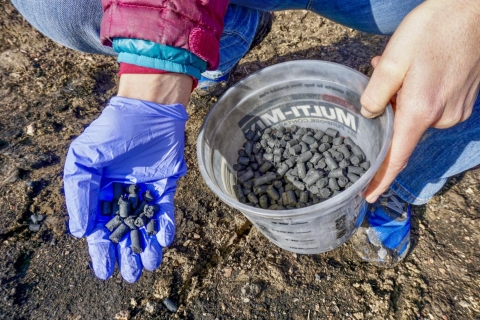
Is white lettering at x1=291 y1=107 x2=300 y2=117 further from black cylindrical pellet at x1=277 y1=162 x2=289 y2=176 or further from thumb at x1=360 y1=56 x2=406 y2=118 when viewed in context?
thumb at x1=360 y1=56 x2=406 y2=118

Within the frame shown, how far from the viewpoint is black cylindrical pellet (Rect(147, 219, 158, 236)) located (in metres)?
1.93

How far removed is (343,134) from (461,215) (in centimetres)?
95

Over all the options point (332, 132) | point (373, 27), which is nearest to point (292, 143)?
point (332, 132)

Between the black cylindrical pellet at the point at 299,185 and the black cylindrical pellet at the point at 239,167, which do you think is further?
the black cylindrical pellet at the point at 239,167

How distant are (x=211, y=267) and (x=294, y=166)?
32.5 inches

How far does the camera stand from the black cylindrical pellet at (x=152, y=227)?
193 cm

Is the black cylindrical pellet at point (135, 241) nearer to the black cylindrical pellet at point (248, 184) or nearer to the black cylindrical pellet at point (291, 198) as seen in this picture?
the black cylindrical pellet at point (248, 184)

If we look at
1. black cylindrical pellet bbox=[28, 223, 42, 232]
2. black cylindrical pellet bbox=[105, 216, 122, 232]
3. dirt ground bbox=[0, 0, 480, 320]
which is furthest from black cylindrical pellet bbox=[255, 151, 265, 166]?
black cylindrical pellet bbox=[28, 223, 42, 232]

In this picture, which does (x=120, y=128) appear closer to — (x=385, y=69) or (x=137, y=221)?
(x=137, y=221)

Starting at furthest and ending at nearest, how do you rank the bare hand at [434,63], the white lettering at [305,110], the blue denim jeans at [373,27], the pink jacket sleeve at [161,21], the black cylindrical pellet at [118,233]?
the white lettering at [305,110]
the blue denim jeans at [373,27]
the black cylindrical pellet at [118,233]
the pink jacket sleeve at [161,21]
the bare hand at [434,63]

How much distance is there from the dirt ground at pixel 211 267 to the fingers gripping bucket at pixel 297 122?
266 mm

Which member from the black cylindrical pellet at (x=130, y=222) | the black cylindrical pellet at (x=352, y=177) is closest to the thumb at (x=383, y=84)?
the black cylindrical pellet at (x=352, y=177)

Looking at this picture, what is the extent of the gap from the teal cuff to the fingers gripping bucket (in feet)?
1.50

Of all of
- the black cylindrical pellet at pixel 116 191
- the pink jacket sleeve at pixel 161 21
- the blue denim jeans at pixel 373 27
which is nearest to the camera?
the pink jacket sleeve at pixel 161 21
